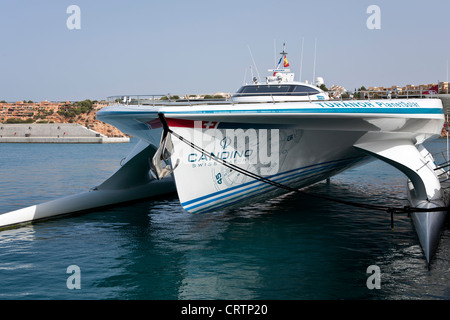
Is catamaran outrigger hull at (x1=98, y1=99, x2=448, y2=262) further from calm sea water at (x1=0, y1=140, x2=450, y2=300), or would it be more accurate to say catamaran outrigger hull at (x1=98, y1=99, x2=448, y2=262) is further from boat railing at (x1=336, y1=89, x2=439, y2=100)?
calm sea water at (x1=0, y1=140, x2=450, y2=300)

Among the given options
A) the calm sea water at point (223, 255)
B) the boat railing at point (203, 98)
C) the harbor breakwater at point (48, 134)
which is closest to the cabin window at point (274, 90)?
the boat railing at point (203, 98)

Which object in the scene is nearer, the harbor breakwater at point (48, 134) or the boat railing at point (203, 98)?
the boat railing at point (203, 98)

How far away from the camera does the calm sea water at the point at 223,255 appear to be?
7953mm

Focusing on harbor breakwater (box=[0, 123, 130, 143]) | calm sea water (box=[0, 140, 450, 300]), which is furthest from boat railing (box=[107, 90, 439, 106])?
harbor breakwater (box=[0, 123, 130, 143])

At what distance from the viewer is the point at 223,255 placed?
1000 centimetres

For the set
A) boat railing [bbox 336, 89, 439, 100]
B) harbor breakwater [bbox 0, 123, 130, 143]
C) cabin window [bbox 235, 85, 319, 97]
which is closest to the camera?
boat railing [bbox 336, 89, 439, 100]

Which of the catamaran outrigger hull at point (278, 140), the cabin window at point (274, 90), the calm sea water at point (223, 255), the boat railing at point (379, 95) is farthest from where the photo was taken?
the cabin window at point (274, 90)

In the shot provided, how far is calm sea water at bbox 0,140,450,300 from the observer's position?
7.95 metres

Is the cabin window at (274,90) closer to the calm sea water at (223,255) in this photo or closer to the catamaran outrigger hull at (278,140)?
the catamaran outrigger hull at (278,140)

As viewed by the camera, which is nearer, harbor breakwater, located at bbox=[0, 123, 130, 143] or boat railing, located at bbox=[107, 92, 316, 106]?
boat railing, located at bbox=[107, 92, 316, 106]

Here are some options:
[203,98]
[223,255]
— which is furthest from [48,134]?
[223,255]

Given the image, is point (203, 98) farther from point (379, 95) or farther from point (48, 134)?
point (48, 134)
